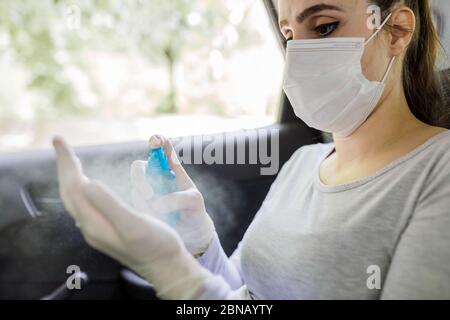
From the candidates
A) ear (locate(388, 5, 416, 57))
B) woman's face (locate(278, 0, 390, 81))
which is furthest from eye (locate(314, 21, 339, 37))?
ear (locate(388, 5, 416, 57))

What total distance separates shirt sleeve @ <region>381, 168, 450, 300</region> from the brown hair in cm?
22

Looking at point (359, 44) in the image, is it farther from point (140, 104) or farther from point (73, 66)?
point (73, 66)

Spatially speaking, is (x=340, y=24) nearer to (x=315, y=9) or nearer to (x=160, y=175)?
(x=315, y=9)

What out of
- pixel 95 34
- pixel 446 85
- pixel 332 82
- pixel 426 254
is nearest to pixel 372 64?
pixel 332 82

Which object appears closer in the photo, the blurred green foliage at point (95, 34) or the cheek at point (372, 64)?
the cheek at point (372, 64)

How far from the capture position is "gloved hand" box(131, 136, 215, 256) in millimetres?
753

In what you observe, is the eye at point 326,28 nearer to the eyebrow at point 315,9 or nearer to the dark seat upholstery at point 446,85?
the eyebrow at point 315,9

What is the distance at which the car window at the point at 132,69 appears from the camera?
99cm

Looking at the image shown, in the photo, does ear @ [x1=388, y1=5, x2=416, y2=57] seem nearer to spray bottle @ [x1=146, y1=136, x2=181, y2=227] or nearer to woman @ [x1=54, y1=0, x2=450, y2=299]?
woman @ [x1=54, y1=0, x2=450, y2=299]

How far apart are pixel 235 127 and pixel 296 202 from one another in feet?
1.02

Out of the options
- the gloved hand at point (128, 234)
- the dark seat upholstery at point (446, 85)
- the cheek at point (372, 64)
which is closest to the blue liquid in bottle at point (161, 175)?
the gloved hand at point (128, 234)

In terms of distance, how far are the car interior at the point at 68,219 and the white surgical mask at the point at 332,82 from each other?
123mm

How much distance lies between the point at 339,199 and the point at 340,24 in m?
0.30

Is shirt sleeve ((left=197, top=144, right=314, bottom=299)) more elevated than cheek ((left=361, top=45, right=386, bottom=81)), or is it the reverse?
cheek ((left=361, top=45, right=386, bottom=81))
